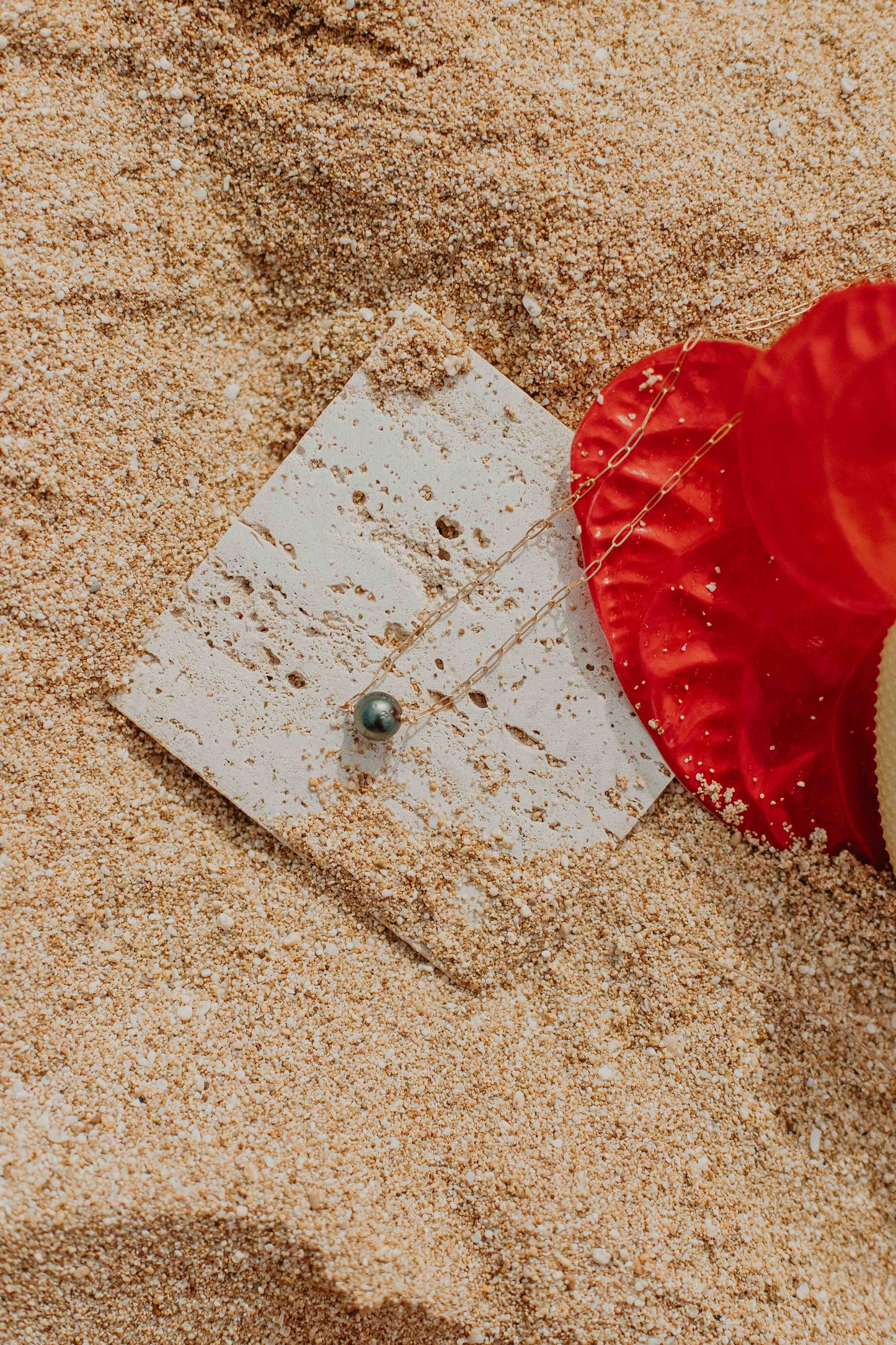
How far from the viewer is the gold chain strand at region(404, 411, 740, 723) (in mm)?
1396

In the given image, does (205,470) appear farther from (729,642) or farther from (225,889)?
(729,642)

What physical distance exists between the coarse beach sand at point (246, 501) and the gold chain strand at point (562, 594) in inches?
7.8

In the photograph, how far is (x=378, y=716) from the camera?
1.31 m

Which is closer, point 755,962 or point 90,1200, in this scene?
point 90,1200

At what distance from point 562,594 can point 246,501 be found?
1.77ft

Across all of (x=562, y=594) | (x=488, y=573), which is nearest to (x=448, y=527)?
(x=488, y=573)

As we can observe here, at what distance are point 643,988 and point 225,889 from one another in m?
0.68

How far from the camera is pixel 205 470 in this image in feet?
4.81

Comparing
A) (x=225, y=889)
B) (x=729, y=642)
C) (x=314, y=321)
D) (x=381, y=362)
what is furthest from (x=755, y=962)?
(x=314, y=321)

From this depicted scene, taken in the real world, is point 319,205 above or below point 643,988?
above

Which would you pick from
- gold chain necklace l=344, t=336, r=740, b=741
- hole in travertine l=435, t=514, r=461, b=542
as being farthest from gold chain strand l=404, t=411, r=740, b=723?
hole in travertine l=435, t=514, r=461, b=542

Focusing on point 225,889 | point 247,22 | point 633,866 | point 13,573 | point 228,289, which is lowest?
point 225,889

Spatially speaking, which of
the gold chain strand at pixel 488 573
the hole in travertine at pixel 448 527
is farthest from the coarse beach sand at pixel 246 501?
the hole in travertine at pixel 448 527

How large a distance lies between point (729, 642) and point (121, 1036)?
111cm
